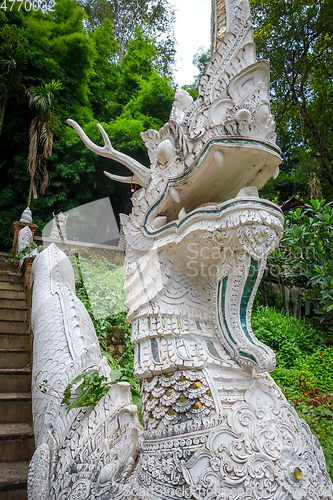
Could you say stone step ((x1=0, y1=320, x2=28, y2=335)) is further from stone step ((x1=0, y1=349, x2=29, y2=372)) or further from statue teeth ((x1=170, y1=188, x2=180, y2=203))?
statue teeth ((x1=170, y1=188, x2=180, y2=203))

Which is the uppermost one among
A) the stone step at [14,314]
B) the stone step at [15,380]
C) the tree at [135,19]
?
the tree at [135,19]

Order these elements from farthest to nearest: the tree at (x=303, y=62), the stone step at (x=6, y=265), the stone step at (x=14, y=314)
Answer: the tree at (x=303, y=62) → the stone step at (x=6, y=265) → the stone step at (x=14, y=314)

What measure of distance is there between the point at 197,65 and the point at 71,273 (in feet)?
48.9

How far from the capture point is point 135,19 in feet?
51.1

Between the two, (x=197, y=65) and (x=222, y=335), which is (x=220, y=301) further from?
(x=197, y=65)

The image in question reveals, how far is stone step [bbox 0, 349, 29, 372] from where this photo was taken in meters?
2.96

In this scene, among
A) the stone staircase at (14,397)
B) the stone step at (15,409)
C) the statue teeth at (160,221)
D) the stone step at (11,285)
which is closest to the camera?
the statue teeth at (160,221)

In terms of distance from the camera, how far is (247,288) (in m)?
1.10

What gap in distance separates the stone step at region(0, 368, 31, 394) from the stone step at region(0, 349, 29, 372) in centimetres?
30

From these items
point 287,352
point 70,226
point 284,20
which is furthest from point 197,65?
point 287,352

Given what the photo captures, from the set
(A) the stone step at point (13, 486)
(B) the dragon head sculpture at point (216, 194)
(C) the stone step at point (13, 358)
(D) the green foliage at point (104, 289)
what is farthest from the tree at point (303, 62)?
(A) the stone step at point (13, 486)

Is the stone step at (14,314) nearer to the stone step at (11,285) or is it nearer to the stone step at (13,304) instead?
the stone step at (13,304)

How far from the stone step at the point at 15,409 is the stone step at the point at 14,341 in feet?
2.77

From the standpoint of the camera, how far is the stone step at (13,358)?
2959 millimetres
